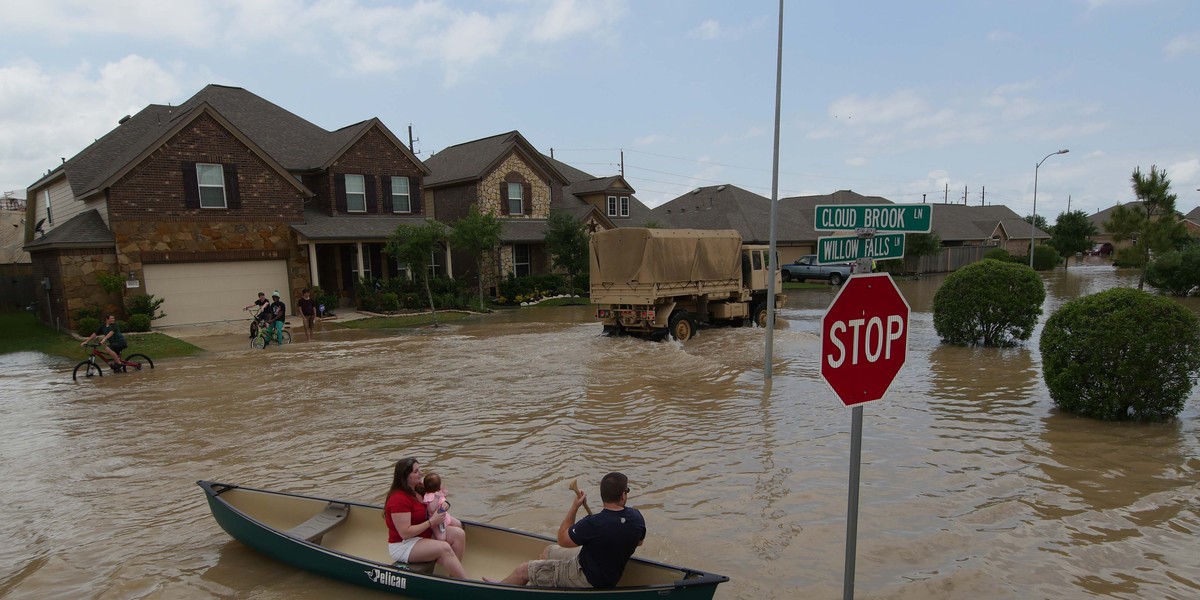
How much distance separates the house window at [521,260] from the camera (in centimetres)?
3275

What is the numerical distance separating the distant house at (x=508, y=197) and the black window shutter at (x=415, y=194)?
6.69ft

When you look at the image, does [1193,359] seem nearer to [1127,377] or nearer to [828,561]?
[1127,377]

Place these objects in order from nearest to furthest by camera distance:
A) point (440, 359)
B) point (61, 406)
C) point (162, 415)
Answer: point (162, 415), point (61, 406), point (440, 359)

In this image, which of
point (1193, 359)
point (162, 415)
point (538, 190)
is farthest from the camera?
point (538, 190)

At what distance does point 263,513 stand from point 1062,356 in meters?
11.0

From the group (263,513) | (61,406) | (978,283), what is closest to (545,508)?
(263,513)

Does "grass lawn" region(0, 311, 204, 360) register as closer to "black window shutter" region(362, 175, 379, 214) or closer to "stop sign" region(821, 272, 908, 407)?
"black window shutter" region(362, 175, 379, 214)

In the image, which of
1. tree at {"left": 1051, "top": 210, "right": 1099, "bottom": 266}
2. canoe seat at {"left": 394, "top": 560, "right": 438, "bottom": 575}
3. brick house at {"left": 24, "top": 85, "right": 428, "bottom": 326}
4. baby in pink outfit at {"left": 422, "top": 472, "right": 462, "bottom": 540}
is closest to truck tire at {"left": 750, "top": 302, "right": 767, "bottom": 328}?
brick house at {"left": 24, "top": 85, "right": 428, "bottom": 326}

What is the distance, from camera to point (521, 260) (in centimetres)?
3300

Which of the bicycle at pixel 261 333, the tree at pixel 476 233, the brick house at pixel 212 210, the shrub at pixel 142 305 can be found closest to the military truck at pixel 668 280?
the tree at pixel 476 233

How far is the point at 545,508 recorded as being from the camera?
25.1 ft

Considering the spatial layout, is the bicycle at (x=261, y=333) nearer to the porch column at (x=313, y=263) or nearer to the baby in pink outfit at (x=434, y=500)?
the porch column at (x=313, y=263)

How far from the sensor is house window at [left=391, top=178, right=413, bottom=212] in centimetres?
2902

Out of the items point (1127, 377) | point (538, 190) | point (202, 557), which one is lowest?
point (202, 557)
